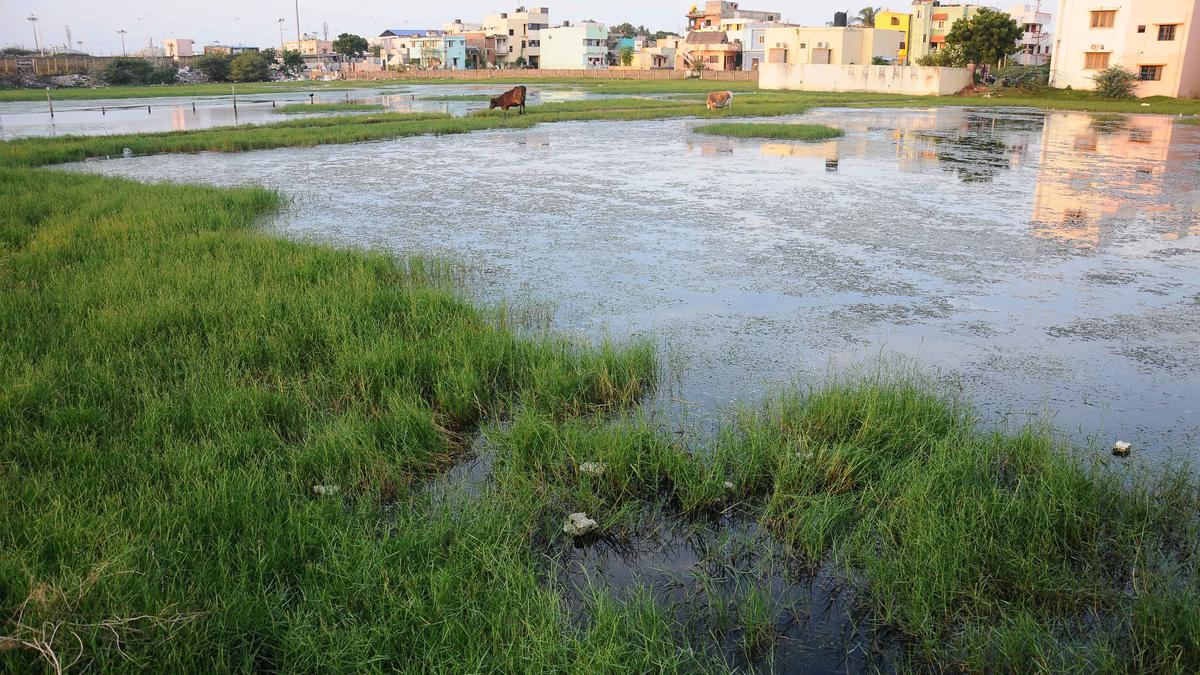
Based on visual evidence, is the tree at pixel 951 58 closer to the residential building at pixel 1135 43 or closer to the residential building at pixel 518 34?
the residential building at pixel 1135 43

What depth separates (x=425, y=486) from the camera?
4145 millimetres

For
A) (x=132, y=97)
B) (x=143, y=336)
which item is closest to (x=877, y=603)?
(x=143, y=336)

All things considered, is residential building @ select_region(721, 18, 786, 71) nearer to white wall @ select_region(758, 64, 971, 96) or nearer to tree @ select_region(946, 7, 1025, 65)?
white wall @ select_region(758, 64, 971, 96)

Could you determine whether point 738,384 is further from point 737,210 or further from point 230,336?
point 737,210

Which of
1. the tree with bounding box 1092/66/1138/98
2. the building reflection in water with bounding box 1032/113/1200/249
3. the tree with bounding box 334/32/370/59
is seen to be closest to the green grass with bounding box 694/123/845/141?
the building reflection in water with bounding box 1032/113/1200/249

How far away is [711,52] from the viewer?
3282 inches

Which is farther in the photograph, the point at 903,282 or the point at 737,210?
the point at 737,210

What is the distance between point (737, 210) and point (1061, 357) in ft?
20.6

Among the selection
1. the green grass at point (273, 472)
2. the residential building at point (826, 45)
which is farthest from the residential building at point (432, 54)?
the green grass at point (273, 472)

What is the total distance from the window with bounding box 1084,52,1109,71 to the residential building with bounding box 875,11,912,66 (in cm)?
2354

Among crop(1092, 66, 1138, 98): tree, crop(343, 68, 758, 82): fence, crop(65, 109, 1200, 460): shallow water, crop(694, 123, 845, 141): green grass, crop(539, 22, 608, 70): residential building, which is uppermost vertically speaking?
crop(539, 22, 608, 70): residential building

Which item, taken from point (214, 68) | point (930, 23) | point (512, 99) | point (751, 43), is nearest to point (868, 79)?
point (930, 23)

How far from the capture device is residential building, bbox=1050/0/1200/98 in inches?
1575

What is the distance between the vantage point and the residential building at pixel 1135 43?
40.0 meters
